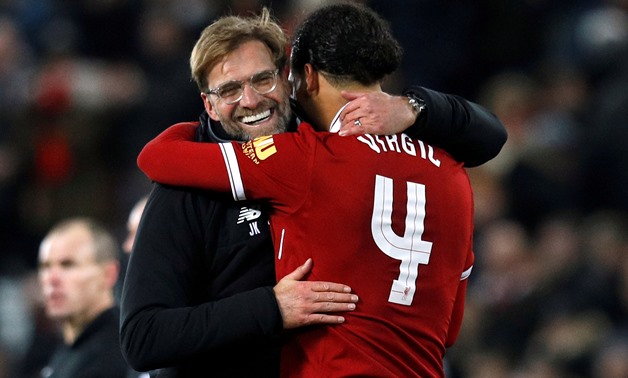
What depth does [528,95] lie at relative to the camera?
8.77 metres

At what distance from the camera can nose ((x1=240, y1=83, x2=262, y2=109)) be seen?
3.47 metres

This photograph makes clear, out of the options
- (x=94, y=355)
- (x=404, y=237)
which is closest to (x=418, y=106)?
(x=404, y=237)

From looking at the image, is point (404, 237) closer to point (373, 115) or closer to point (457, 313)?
point (373, 115)

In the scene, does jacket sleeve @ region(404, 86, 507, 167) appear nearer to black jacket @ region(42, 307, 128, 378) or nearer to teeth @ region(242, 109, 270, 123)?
teeth @ region(242, 109, 270, 123)

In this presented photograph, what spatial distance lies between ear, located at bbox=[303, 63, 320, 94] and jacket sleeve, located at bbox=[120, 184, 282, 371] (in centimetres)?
44

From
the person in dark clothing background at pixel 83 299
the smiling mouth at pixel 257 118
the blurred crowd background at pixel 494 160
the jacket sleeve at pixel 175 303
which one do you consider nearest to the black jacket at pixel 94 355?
the person in dark clothing background at pixel 83 299

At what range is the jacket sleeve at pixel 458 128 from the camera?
3.46 meters

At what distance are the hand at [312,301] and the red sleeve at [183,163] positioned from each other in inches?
12.7

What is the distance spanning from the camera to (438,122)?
3.47 meters

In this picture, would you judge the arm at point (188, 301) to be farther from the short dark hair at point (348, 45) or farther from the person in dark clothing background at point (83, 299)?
the person in dark clothing background at point (83, 299)

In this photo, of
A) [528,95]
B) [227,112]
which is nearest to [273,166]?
[227,112]

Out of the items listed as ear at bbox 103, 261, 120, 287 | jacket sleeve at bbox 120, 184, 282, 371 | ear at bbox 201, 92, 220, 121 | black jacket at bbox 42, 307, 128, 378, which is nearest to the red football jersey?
jacket sleeve at bbox 120, 184, 282, 371

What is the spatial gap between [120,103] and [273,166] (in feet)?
21.7

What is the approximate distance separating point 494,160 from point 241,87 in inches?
199
